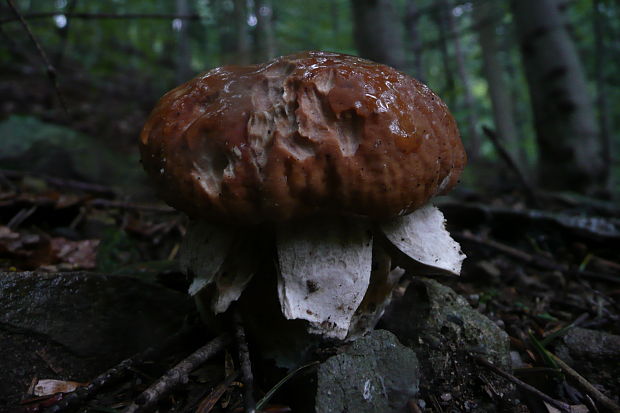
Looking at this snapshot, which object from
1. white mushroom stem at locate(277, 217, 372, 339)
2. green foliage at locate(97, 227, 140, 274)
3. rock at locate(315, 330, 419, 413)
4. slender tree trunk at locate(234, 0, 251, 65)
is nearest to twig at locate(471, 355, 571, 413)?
rock at locate(315, 330, 419, 413)

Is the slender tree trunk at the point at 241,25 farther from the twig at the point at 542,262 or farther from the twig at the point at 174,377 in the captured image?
the twig at the point at 174,377

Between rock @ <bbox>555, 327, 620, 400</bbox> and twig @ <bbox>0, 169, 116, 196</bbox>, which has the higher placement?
twig @ <bbox>0, 169, 116, 196</bbox>

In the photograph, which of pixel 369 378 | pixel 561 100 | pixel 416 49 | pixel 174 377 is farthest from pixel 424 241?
pixel 416 49

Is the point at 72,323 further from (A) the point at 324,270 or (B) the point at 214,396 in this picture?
(A) the point at 324,270

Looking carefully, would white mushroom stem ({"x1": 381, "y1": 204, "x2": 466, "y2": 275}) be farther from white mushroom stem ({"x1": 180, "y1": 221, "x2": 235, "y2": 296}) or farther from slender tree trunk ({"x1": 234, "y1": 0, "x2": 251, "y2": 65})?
slender tree trunk ({"x1": 234, "y1": 0, "x2": 251, "y2": 65})

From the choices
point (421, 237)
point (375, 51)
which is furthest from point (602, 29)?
point (421, 237)

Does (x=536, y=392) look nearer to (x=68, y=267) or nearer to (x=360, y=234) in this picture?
(x=360, y=234)
